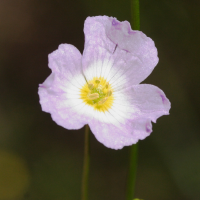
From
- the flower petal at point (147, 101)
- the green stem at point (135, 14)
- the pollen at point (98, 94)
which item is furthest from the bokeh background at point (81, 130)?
the green stem at point (135, 14)

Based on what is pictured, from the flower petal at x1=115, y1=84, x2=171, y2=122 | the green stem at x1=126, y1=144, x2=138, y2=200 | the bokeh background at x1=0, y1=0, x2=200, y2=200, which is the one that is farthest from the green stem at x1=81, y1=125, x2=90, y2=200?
the bokeh background at x1=0, y1=0, x2=200, y2=200

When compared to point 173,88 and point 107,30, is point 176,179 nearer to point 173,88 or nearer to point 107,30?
point 173,88

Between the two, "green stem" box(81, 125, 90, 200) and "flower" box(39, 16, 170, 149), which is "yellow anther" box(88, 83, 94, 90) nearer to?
"flower" box(39, 16, 170, 149)

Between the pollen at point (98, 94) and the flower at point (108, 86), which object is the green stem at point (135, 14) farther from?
the pollen at point (98, 94)

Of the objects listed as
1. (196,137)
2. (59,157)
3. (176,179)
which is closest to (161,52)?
(196,137)

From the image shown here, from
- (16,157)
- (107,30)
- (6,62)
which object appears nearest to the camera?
(107,30)

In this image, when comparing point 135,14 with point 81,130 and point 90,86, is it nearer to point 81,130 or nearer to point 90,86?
point 90,86

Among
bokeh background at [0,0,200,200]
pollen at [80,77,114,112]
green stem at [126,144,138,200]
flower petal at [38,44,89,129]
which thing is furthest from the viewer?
bokeh background at [0,0,200,200]
